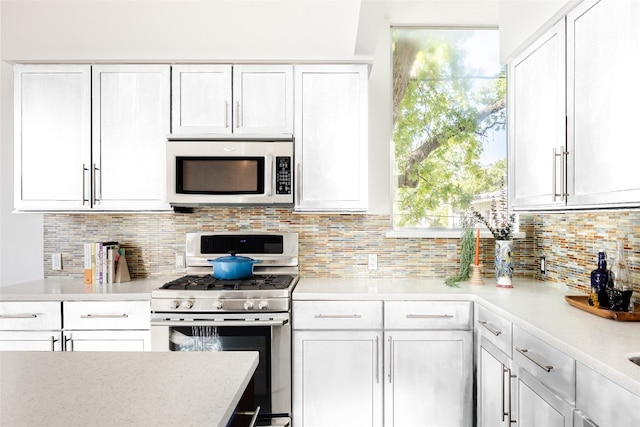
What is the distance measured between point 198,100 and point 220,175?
0.50 meters

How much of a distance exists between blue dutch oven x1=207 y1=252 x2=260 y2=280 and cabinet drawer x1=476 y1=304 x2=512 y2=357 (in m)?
1.43

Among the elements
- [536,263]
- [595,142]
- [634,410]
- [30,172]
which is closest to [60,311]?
[30,172]

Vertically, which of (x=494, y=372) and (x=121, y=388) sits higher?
(x=121, y=388)

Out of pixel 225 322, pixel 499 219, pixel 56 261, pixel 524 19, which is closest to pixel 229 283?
pixel 225 322

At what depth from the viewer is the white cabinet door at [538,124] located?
76.8 inches

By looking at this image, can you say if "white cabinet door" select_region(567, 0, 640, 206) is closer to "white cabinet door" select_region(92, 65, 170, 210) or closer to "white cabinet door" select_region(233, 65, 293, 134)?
"white cabinet door" select_region(233, 65, 293, 134)

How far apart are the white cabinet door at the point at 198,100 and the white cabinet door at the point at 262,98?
8cm

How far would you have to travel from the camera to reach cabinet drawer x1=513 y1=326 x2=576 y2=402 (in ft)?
4.74

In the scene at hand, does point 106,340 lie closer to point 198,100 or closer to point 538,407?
point 198,100

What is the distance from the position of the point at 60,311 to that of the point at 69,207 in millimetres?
669

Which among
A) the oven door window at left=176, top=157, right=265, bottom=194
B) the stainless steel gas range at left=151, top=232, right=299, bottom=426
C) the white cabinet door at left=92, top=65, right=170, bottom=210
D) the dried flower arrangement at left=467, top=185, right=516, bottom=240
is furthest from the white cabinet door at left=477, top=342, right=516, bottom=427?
the white cabinet door at left=92, top=65, right=170, bottom=210

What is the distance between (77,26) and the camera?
8.94 ft

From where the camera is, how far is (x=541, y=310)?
1.96m

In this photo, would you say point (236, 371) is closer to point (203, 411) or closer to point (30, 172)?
point (203, 411)
